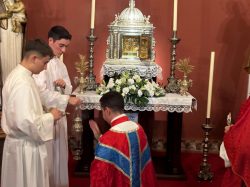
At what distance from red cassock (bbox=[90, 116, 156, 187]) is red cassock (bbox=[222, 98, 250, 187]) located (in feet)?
2.35

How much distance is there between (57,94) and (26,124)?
977 mm

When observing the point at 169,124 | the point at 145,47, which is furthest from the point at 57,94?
the point at 169,124

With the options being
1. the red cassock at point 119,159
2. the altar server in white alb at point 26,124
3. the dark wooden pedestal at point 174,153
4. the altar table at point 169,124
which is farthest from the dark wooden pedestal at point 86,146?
the red cassock at point 119,159

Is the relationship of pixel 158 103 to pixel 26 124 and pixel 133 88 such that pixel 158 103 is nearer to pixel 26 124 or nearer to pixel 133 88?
pixel 133 88

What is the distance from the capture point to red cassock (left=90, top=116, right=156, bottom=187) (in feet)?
10.9

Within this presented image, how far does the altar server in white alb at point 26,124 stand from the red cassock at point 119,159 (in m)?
0.47

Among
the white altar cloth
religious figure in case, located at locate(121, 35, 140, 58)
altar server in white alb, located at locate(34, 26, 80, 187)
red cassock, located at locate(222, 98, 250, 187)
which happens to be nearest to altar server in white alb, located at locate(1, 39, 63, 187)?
altar server in white alb, located at locate(34, 26, 80, 187)

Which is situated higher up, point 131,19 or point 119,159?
point 131,19

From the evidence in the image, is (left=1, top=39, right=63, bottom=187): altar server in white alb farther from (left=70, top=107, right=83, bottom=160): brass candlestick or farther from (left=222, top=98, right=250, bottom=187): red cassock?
(left=222, top=98, right=250, bottom=187): red cassock

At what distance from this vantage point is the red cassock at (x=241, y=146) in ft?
10.1

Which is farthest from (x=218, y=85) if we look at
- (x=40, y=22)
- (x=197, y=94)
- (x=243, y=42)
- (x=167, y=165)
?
(x=40, y=22)

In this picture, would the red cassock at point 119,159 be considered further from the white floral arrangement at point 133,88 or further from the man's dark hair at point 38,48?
the white floral arrangement at point 133,88

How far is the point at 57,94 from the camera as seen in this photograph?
425 cm

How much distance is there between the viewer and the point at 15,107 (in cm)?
332
